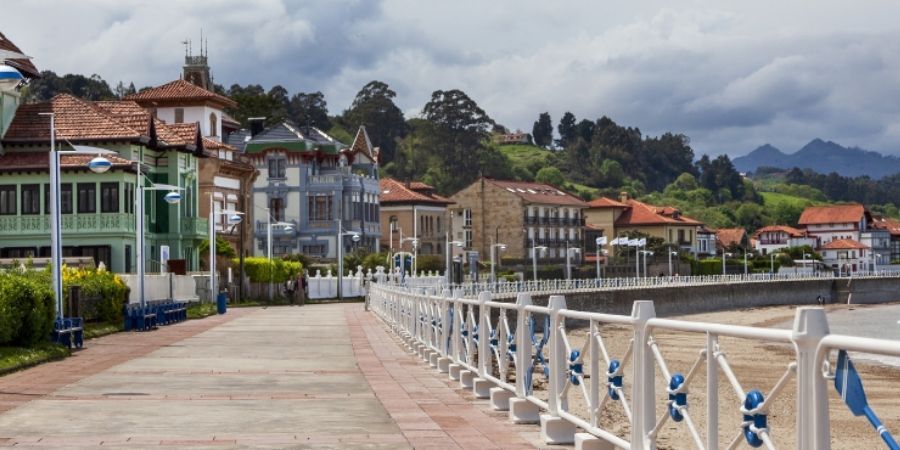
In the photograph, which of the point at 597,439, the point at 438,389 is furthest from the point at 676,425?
the point at 438,389

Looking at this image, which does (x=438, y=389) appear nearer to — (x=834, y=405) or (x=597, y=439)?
(x=597, y=439)

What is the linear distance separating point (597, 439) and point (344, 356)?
14151mm

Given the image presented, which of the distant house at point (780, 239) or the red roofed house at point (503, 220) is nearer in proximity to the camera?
the red roofed house at point (503, 220)

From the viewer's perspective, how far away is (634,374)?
27.7 ft

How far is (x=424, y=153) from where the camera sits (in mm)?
180500

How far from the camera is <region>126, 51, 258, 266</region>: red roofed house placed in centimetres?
7519

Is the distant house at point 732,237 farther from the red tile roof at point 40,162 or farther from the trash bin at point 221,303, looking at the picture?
the red tile roof at point 40,162

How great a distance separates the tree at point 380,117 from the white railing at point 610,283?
69.4m

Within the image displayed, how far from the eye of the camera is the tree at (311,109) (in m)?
188

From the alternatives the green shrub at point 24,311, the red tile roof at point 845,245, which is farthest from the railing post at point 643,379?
the red tile roof at point 845,245

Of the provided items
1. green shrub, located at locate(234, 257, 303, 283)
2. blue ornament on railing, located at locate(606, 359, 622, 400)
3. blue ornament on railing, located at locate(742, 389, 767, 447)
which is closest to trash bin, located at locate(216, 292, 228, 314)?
green shrub, located at locate(234, 257, 303, 283)

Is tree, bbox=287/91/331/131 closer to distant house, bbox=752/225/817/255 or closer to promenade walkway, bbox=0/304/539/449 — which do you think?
distant house, bbox=752/225/817/255

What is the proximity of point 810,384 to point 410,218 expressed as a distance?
360ft

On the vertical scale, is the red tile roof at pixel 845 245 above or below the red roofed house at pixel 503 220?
below
